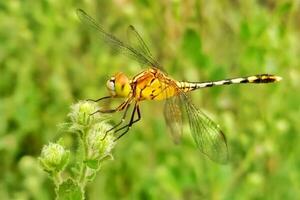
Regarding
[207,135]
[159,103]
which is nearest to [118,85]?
[207,135]

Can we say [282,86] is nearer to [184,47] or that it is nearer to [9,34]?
[184,47]

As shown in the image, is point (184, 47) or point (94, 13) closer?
point (184, 47)

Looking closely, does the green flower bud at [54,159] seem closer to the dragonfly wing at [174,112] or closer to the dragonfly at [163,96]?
the dragonfly at [163,96]

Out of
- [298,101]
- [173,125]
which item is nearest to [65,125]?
[173,125]

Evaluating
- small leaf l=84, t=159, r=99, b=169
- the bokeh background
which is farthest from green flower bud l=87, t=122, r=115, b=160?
the bokeh background

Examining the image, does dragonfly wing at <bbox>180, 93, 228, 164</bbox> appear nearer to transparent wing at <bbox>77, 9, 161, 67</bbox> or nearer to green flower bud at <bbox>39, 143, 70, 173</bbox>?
transparent wing at <bbox>77, 9, 161, 67</bbox>

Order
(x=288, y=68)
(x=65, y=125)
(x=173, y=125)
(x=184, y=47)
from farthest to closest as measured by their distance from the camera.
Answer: (x=288, y=68)
(x=184, y=47)
(x=173, y=125)
(x=65, y=125)
